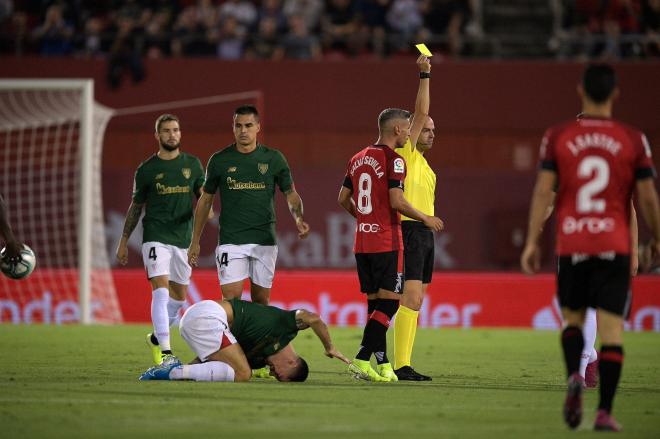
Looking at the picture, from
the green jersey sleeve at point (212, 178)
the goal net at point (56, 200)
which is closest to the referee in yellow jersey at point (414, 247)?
the green jersey sleeve at point (212, 178)

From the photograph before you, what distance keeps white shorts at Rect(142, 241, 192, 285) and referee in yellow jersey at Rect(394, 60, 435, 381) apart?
2.31 m

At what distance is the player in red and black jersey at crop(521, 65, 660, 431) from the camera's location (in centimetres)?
718

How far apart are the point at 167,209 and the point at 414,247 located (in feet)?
8.52

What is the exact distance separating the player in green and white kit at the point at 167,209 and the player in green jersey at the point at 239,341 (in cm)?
191

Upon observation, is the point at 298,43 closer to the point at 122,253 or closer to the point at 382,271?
the point at 122,253

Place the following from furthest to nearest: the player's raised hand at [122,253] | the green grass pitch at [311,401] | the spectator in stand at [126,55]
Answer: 1. the spectator in stand at [126,55]
2. the player's raised hand at [122,253]
3. the green grass pitch at [311,401]

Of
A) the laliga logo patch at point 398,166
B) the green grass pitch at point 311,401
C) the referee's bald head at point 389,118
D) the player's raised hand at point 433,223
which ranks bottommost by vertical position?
the green grass pitch at point 311,401

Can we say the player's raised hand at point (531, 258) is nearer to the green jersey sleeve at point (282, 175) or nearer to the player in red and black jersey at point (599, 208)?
the player in red and black jersey at point (599, 208)

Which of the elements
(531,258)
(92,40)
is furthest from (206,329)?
(92,40)

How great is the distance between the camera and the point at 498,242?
20.9m

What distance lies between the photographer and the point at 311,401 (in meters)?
8.43

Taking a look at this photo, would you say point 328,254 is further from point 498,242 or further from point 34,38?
point 34,38

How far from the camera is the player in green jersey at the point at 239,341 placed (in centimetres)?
945

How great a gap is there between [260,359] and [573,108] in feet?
43.8
